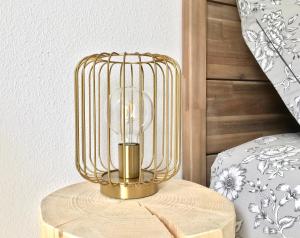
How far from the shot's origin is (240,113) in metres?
1.02

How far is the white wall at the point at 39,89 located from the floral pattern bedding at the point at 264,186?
37cm

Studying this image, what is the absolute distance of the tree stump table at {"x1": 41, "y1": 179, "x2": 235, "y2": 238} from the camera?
51 cm

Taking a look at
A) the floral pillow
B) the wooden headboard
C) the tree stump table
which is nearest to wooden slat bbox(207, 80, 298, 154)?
the wooden headboard

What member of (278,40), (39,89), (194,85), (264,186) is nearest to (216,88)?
(194,85)

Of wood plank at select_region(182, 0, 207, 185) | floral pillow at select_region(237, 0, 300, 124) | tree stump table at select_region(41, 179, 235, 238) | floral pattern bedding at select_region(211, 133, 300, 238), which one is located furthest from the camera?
wood plank at select_region(182, 0, 207, 185)

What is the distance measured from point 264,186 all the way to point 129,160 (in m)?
0.28

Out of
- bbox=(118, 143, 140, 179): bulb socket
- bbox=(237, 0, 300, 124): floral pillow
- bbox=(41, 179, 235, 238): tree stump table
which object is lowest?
bbox=(41, 179, 235, 238): tree stump table

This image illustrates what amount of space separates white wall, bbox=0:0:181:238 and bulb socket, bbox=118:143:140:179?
0.58 feet

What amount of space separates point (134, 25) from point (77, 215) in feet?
1.68


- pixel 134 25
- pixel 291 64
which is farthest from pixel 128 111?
pixel 291 64

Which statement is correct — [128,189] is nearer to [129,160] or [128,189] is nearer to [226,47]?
[129,160]

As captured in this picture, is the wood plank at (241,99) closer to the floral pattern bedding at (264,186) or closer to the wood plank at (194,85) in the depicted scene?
the wood plank at (194,85)

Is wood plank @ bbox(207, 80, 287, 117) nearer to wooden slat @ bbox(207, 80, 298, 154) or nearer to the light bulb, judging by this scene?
wooden slat @ bbox(207, 80, 298, 154)

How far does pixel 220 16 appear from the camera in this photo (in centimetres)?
98
